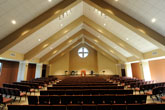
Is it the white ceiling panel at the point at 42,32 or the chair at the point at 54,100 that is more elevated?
the white ceiling panel at the point at 42,32

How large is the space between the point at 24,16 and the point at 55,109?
5.30 metres

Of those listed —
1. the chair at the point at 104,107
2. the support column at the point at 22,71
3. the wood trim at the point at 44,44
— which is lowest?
the chair at the point at 104,107

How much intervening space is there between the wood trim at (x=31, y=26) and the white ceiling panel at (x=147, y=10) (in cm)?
306

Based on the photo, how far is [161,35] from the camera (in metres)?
5.07

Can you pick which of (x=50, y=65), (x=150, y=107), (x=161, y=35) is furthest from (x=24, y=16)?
(x=50, y=65)

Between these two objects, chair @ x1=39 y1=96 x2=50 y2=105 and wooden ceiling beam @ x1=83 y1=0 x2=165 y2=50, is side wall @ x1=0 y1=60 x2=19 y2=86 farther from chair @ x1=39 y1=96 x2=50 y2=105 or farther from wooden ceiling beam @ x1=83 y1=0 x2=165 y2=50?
wooden ceiling beam @ x1=83 y1=0 x2=165 y2=50

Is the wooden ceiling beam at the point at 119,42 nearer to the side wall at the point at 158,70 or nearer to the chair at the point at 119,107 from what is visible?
the side wall at the point at 158,70

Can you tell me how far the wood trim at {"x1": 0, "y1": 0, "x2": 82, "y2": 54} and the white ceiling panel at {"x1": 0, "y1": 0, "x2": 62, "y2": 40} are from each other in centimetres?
19

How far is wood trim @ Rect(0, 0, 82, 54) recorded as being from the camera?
4922 millimetres

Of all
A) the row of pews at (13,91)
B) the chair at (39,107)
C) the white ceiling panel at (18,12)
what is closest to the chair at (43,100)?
the chair at (39,107)

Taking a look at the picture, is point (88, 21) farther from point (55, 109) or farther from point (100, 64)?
point (100, 64)

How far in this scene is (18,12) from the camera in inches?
165

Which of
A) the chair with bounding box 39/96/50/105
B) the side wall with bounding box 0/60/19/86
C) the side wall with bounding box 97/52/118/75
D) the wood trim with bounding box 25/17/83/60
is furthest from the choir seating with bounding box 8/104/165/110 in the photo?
the side wall with bounding box 97/52/118/75

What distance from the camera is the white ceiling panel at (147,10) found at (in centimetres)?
385
